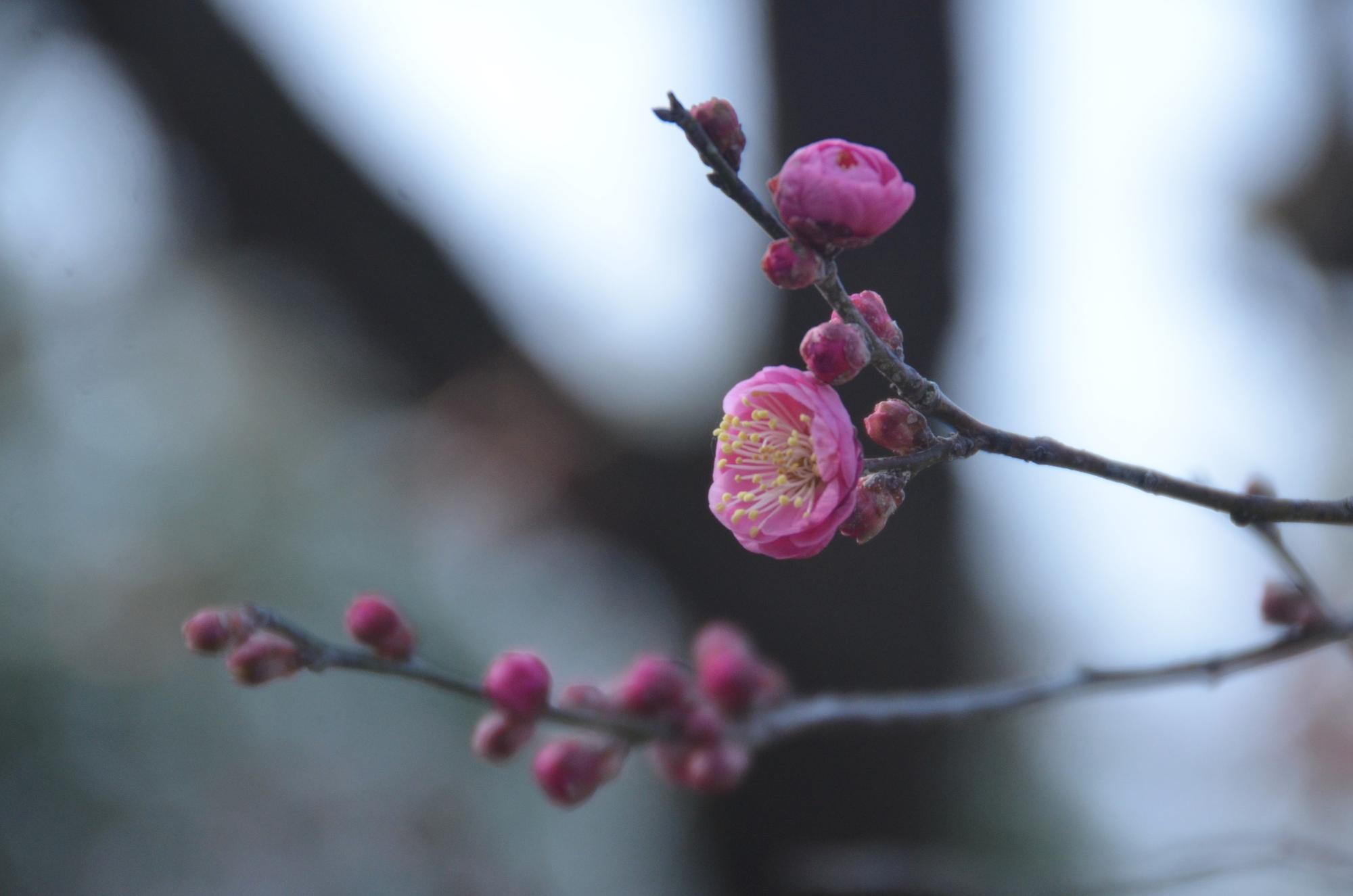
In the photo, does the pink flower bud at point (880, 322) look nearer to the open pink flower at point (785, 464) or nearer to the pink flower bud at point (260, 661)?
the open pink flower at point (785, 464)

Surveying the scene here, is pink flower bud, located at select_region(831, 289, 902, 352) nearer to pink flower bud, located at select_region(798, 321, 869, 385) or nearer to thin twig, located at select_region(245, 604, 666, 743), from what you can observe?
pink flower bud, located at select_region(798, 321, 869, 385)

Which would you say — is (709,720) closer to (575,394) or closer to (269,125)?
(575,394)

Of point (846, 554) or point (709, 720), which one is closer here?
point (709, 720)

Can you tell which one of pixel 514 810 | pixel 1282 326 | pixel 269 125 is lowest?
pixel 514 810

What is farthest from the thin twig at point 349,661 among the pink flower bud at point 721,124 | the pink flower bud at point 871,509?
the pink flower bud at point 721,124

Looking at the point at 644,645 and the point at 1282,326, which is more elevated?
the point at 1282,326

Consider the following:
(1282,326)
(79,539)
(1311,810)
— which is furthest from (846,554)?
(79,539)

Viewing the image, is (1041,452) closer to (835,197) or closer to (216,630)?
(835,197)
